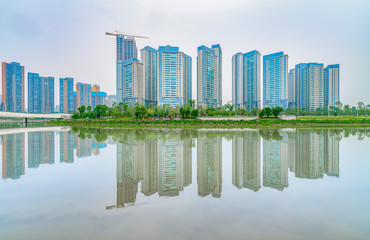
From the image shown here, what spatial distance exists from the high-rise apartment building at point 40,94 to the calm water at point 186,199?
114976 mm

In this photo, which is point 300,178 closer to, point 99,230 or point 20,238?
point 99,230

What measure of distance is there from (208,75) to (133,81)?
34.2m

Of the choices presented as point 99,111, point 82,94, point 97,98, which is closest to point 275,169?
point 99,111

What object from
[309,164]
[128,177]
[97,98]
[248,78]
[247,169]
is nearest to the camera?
[128,177]

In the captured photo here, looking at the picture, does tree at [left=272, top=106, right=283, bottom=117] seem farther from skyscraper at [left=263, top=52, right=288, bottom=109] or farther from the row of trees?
skyscraper at [left=263, top=52, right=288, bottom=109]

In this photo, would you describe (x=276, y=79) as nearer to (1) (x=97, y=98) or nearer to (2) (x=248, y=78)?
(2) (x=248, y=78)

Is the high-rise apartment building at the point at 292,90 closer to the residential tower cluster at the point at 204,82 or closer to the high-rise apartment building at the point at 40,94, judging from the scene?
the residential tower cluster at the point at 204,82

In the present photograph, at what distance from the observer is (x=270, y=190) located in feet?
17.0

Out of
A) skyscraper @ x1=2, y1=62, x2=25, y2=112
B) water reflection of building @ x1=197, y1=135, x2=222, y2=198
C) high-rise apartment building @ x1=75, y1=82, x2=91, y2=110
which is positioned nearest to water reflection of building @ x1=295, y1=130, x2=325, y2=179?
water reflection of building @ x1=197, y1=135, x2=222, y2=198

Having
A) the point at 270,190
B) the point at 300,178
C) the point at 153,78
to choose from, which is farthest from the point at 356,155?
the point at 153,78

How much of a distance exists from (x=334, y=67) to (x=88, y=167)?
11540cm

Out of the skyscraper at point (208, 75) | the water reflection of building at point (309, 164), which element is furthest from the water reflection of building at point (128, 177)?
the skyscraper at point (208, 75)

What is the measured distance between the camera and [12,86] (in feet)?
298

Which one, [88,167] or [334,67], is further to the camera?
[334,67]
